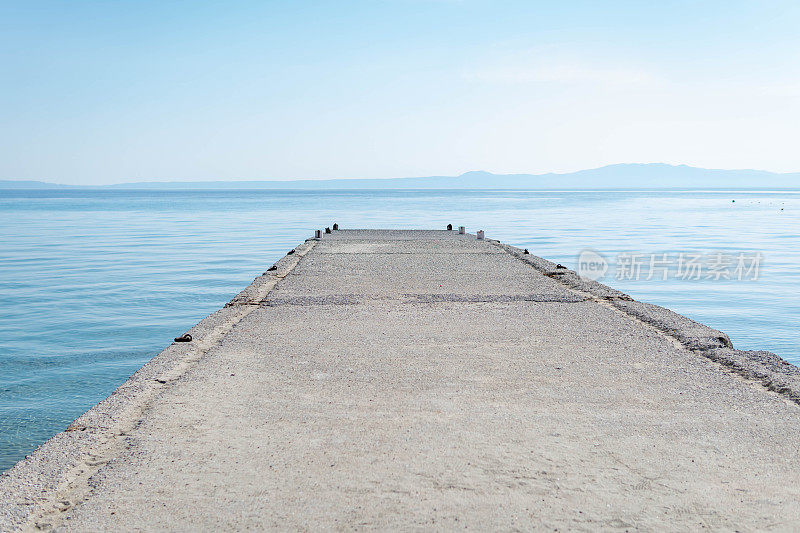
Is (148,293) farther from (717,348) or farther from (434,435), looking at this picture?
(434,435)

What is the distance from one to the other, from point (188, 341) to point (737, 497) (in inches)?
188

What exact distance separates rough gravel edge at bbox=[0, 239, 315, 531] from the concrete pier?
1 centimetres

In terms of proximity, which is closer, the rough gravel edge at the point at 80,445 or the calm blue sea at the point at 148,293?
the rough gravel edge at the point at 80,445

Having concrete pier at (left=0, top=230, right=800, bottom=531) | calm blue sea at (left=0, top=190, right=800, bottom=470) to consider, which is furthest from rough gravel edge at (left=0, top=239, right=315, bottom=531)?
calm blue sea at (left=0, top=190, right=800, bottom=470)

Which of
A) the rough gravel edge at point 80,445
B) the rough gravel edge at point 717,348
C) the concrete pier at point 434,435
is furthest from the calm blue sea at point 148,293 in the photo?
the rough gravel edge at point 717,348

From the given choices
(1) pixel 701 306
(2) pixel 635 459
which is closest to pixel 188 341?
(2) pixel 635 459

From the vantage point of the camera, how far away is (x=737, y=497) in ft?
10.8

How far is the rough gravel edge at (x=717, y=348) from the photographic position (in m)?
5.05

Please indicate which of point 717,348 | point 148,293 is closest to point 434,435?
point 717,348

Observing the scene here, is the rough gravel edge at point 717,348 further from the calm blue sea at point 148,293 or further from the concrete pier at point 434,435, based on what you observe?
the calm blue sea at point 148,293

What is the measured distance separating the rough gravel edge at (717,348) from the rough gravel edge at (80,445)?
4.28 meters

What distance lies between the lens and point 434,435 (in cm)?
409

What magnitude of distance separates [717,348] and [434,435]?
10.3 ft

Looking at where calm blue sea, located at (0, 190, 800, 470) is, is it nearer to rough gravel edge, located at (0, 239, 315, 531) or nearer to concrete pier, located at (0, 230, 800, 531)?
rough gravel edge, located at (0, 239, 315, 531)
